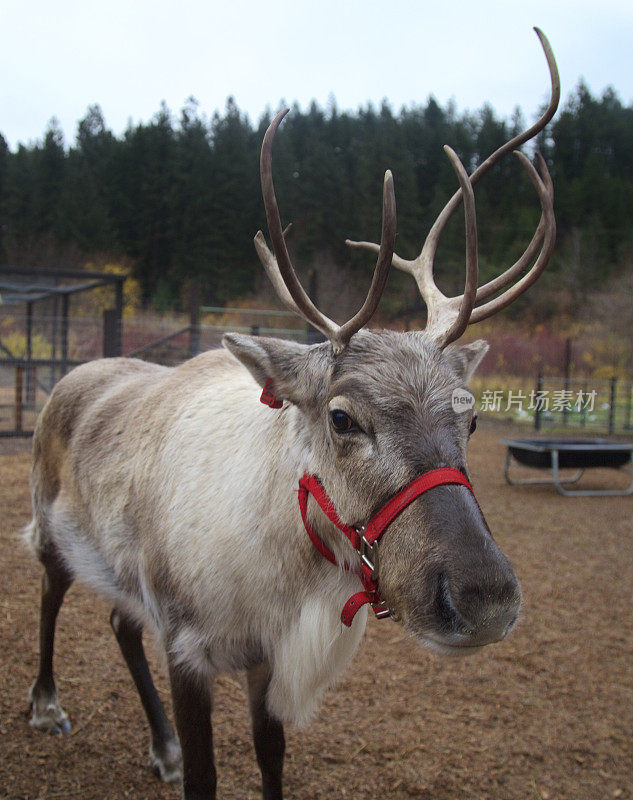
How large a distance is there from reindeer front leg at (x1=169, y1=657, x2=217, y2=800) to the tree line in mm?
9747

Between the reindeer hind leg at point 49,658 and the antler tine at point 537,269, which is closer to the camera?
the antler tine at point 537,269

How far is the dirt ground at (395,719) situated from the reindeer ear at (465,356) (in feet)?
2.67

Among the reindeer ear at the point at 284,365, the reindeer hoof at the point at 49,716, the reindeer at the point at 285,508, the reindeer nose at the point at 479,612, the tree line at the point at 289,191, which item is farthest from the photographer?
the tree line at the point at 289,191

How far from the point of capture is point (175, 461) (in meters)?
2.42

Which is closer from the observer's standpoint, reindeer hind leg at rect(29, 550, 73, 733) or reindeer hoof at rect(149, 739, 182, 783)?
reindeer hoof at rect(149, 739, 182, 783)

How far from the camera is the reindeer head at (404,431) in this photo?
147 cm

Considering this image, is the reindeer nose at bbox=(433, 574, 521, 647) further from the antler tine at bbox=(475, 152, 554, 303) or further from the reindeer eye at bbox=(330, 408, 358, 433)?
the antler tine at bbox=(475, 152, 554, 303)

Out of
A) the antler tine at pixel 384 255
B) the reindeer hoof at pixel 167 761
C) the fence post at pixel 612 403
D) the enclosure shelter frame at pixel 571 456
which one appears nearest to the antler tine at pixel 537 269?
the antler tine at pixel 384 255

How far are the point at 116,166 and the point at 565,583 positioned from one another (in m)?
25.8

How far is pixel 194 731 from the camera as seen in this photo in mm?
2189

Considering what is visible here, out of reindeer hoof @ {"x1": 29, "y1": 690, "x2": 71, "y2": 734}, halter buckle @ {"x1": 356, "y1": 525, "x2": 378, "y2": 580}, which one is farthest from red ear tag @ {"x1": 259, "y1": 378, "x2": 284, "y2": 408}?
reindeer hoof @ {"x1": 29, "y1": 690, "x2": 71, "y2": 734}

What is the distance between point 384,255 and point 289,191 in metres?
13.7

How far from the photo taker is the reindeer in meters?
1.59

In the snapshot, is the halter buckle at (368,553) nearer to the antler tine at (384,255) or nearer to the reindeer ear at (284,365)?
the reindeer ear at (284,365)
